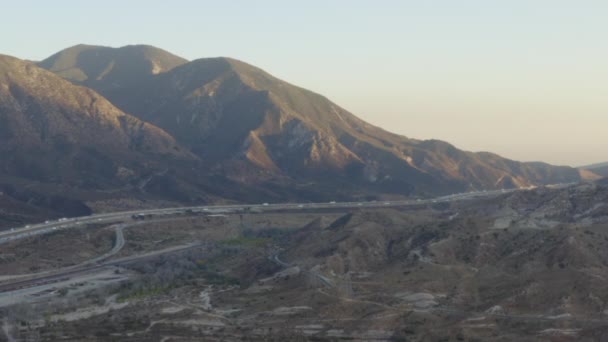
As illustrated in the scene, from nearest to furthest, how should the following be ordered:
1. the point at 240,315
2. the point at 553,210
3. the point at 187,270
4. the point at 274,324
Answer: the point at 274,324
the point at 240,315
the point at 187,270
the point at 553,210

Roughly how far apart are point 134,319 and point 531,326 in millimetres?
58264

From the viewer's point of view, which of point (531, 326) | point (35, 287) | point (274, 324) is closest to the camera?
point (531, 326)

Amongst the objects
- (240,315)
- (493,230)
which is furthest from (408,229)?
(240,315)

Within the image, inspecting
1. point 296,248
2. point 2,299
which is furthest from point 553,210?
point 2,299

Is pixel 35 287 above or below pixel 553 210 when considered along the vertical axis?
below

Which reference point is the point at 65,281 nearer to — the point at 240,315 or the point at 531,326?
the point at 240,315

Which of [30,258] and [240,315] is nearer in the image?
[240,315]

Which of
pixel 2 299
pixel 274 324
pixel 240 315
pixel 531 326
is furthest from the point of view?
pixel 2 299

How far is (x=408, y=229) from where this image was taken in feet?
600

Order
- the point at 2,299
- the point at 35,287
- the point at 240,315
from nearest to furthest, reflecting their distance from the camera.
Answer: the point at 240,315 < the point at 2,299 < the point at 35,287

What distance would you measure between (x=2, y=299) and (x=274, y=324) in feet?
189

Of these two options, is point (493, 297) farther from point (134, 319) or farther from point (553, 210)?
point (553, 210)

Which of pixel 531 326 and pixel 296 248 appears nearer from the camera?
pixel 531 326

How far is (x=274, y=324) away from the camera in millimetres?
117562
